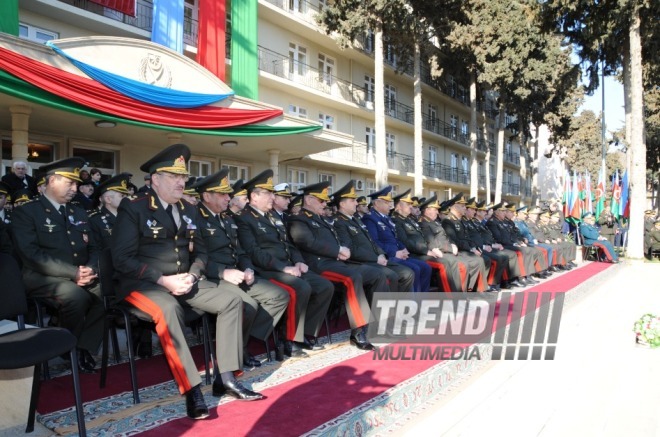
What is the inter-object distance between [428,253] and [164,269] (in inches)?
168

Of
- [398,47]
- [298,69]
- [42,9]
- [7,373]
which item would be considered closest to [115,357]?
[7,373]

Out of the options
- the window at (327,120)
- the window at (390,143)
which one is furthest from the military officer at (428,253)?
the window at (390,143)

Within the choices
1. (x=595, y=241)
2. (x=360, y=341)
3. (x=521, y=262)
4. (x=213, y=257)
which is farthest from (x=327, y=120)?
(x=213, y=257)

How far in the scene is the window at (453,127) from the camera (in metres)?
30.1

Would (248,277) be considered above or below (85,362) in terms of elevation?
above

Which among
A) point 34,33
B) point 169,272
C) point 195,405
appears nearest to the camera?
point 195,405

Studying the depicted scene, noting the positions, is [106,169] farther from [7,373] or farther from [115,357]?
[7,373]

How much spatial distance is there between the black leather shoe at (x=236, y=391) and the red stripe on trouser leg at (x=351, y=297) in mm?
1560

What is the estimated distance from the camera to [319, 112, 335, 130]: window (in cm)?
2019

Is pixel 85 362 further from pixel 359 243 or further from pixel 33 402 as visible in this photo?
pixel 359 243

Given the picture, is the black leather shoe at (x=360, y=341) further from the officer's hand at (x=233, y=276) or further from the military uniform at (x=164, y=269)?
the military uniform at (x=164, y=269)

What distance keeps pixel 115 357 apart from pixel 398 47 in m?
18.0

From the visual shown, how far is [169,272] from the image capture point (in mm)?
3328

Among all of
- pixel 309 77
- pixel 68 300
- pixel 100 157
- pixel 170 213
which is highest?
pixel 309 77
